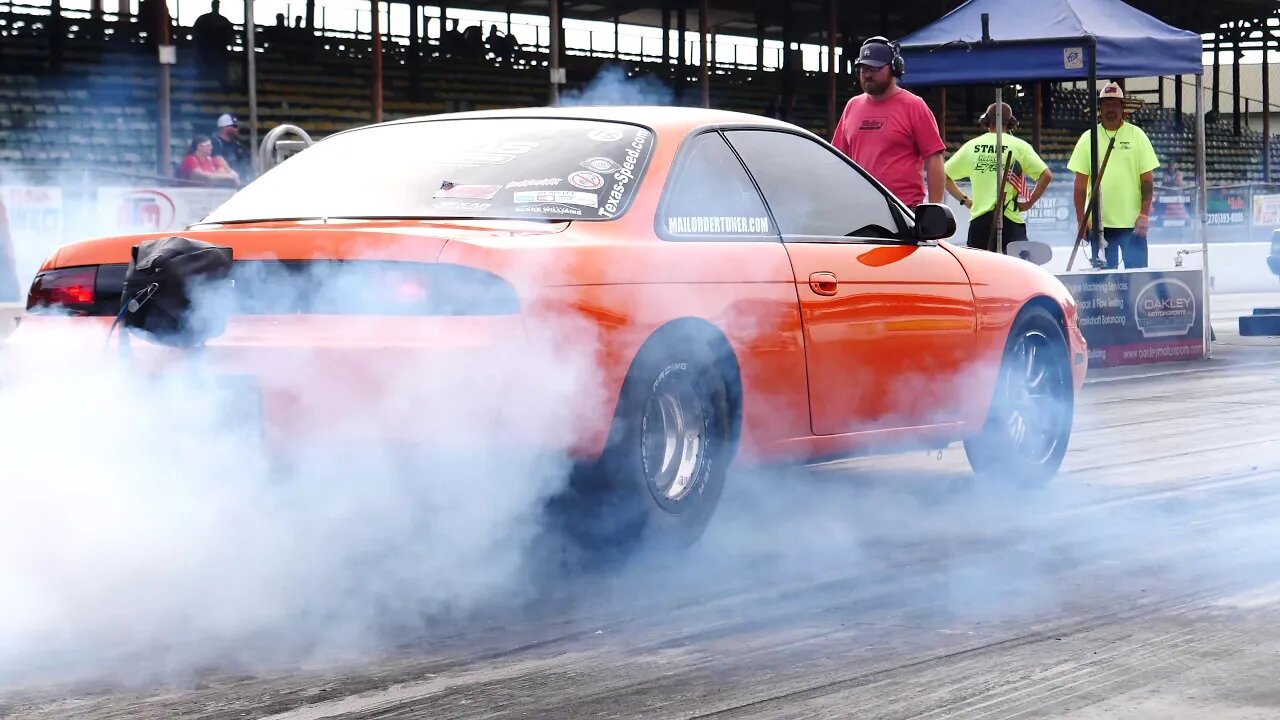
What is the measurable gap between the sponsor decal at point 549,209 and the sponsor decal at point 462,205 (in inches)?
4.0

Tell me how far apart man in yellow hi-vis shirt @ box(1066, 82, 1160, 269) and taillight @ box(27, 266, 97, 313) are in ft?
31.6

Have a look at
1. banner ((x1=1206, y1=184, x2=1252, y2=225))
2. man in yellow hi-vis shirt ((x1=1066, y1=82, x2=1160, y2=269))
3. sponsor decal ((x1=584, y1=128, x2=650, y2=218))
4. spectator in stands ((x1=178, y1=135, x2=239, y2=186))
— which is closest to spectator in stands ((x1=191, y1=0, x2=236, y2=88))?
spectator in stands ((x1=178, y1=135, x2=239, y2=186))

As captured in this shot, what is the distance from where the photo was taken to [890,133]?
8.94m

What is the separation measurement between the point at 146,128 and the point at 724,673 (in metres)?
20.7

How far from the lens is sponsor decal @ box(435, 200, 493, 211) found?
17.0 feet

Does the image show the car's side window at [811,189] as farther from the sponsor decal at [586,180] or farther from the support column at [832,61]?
the support column at [832,61]

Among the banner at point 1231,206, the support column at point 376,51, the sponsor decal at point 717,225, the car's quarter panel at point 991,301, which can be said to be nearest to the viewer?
the sponsor decal at point 717,225

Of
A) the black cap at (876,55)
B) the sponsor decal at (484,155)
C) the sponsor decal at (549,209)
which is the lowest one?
the sponsor decal at (549,209)

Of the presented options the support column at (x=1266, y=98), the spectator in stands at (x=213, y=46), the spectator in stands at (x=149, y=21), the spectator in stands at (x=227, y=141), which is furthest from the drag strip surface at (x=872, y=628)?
the support column at (x=1266, y=98)

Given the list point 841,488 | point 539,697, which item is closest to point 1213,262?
point 841,488

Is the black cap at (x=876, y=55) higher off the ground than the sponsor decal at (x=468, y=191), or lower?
higher

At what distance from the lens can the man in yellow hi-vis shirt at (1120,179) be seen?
1327 cm

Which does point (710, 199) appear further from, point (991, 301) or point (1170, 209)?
point (1170, 209)

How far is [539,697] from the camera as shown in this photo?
12.4 feet
